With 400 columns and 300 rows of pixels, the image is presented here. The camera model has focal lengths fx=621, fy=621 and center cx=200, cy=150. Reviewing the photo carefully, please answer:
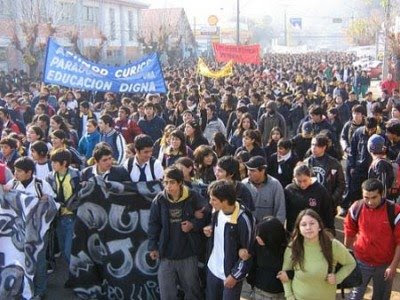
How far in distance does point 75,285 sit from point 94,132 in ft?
10.3

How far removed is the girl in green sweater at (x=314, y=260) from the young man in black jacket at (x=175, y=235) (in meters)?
1.02

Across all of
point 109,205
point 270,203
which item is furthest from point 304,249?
point 109,205

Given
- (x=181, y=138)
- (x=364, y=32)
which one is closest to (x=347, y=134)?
(x=181, y=138)

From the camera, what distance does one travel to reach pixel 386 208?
15.9 feet

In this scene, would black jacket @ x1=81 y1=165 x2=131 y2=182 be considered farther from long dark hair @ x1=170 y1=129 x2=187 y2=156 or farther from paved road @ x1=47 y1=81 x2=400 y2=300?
paved road @ x1=47 y1=81 x2=400 y2=300

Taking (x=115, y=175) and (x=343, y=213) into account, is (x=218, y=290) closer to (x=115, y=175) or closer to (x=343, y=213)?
(x=115, y=175)

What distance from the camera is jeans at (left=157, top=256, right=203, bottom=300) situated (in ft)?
16.8

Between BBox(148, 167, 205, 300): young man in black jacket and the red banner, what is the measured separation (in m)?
17.1

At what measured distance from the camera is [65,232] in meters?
6.36

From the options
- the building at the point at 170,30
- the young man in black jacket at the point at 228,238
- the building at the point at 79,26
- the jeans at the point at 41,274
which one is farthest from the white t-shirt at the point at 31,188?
the building at the point at 170,30

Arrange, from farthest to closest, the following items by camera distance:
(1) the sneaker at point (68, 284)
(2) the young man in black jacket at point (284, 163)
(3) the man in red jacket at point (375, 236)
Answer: (2) the young man in black jacket at point (284, 163), (1) the sneaker at point (68, 284), (3) the man in red jacket at point (375, 236)

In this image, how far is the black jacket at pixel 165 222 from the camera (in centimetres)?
505

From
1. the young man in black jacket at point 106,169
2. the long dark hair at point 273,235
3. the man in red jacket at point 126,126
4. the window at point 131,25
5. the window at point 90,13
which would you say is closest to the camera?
the long dark hair at point 273,235

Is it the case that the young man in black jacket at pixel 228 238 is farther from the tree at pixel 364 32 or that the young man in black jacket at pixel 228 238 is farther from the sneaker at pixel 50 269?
the tree at pixel 364 32
